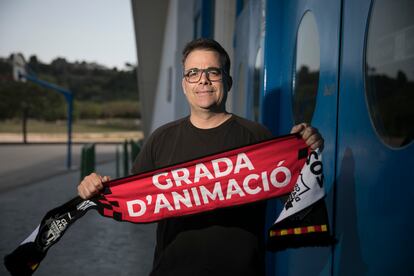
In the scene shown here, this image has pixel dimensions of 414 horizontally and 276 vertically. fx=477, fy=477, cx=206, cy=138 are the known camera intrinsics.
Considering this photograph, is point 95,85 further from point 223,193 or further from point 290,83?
point 223,193

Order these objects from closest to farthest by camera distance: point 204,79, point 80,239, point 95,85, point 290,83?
point 204,79, point 290,83, point 80,239, point 95,85

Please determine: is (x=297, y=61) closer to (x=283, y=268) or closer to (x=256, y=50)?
(x=256, y=50)

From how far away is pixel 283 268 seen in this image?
130 inches

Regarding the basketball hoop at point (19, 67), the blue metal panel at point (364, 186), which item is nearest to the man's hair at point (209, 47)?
the blue metal panel at point (364, 186)

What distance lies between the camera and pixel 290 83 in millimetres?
3344

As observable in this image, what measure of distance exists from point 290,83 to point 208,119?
139 cm

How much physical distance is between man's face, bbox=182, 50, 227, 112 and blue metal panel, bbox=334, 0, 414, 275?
0.60 metres

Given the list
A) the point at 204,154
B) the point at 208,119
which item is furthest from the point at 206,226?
the point at 208,119

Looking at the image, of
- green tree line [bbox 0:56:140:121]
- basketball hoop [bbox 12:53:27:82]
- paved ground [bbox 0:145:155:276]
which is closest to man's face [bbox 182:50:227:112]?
paved ground [bbox 0:145:155:276]

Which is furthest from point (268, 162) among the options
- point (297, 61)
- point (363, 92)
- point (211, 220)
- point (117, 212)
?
point (297, 61)

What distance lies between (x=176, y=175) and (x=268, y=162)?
0.41 metres

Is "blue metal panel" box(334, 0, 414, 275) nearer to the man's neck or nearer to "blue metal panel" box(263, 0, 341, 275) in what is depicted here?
"blue metal panel" box(263, 0, 341, 275)

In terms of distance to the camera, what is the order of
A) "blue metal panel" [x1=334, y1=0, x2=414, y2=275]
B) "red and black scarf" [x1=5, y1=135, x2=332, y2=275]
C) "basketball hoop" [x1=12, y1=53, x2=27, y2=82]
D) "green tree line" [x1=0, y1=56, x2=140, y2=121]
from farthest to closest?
"green tree line" [x1=0, y1=56, x2=140, y2=121], "basketball hoop" [x1=12, y1=53, x2=27, y2=82], "red and black scarf" [x1=5, y1=135, x2=332, y2=275], "blue metal panel" [x1=334, y1=0, x2=414, y2=275]

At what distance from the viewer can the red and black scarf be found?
1911mm
